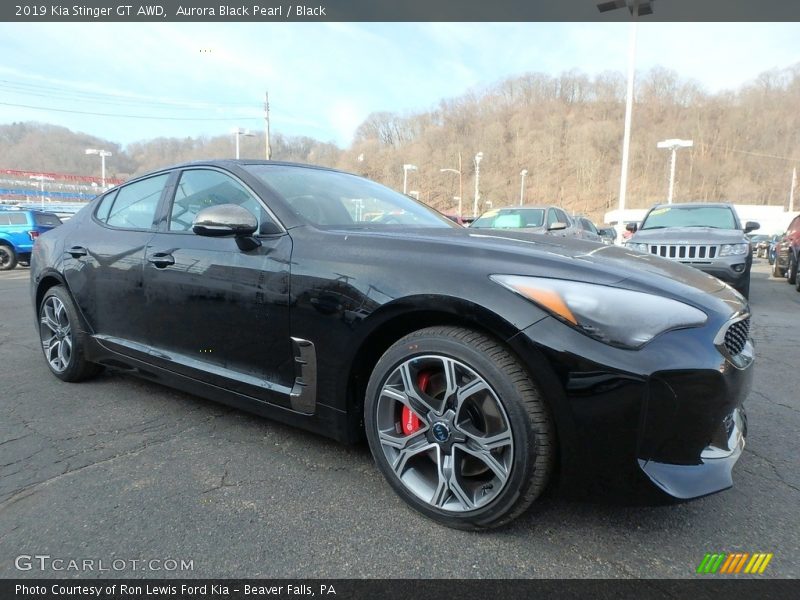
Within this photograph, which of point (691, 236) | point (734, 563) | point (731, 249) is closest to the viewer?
point (734, 563)

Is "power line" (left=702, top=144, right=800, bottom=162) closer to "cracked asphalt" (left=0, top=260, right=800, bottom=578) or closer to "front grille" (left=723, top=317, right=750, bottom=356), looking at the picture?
"cracked asphalt" (left=0, top=260, right=800, bottom=578)

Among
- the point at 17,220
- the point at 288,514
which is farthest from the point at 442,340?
the point at 17,220

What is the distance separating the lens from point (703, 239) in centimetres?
705

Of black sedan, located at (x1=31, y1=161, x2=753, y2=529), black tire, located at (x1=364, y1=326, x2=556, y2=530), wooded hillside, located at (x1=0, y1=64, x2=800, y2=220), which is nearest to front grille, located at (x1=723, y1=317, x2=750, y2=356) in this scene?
black sedan, located at (x1=31, y1=161, x2=753, y2=529)

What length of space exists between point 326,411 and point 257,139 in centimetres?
3847

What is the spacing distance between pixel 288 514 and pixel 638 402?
1.38 m

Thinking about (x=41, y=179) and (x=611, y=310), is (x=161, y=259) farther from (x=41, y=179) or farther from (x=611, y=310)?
(x=41, y=179)

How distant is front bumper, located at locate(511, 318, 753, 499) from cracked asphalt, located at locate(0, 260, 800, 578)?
32cm

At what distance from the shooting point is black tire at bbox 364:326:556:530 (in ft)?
5.54

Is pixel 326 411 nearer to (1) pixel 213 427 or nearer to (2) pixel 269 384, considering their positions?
(2) pixel 269 384

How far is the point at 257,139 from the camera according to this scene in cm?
3716

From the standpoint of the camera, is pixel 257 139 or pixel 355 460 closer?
pixel 355 460

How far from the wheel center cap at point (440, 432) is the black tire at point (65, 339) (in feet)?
8.88
